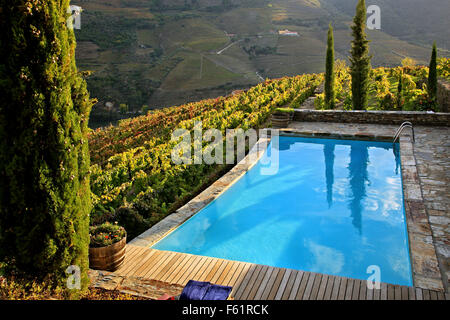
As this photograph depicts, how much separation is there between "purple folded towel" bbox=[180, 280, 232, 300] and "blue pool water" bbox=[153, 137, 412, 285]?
2287 mm

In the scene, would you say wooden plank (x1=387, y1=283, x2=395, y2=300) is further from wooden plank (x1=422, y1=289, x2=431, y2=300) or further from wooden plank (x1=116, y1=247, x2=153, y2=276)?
wooden plank (x1=116, y1=247, x2=153, y2=276)

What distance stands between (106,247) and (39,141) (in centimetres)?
167

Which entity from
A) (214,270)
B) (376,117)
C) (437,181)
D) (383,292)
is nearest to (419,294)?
(383,292)

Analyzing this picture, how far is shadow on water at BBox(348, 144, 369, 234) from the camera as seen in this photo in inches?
295

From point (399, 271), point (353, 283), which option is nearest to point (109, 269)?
point (353, 283)

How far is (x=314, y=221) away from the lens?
7273 millimetres

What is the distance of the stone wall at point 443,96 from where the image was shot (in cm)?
1335

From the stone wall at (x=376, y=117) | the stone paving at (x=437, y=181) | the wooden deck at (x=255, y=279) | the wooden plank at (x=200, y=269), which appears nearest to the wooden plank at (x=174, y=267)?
the wooden deck at (x=255, y=279)

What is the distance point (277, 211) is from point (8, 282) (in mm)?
5431

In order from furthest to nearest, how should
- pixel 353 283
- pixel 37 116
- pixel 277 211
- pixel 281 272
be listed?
pixel 277 211
pixel 281 272
pixel 353 283
pixel 37 116

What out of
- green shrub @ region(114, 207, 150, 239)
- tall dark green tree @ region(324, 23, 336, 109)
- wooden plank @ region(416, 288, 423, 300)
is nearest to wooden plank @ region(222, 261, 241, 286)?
wooden plank @ region(416, 288, 423, 300)

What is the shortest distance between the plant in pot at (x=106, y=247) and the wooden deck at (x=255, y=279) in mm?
187

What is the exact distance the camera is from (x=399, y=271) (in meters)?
5.26
